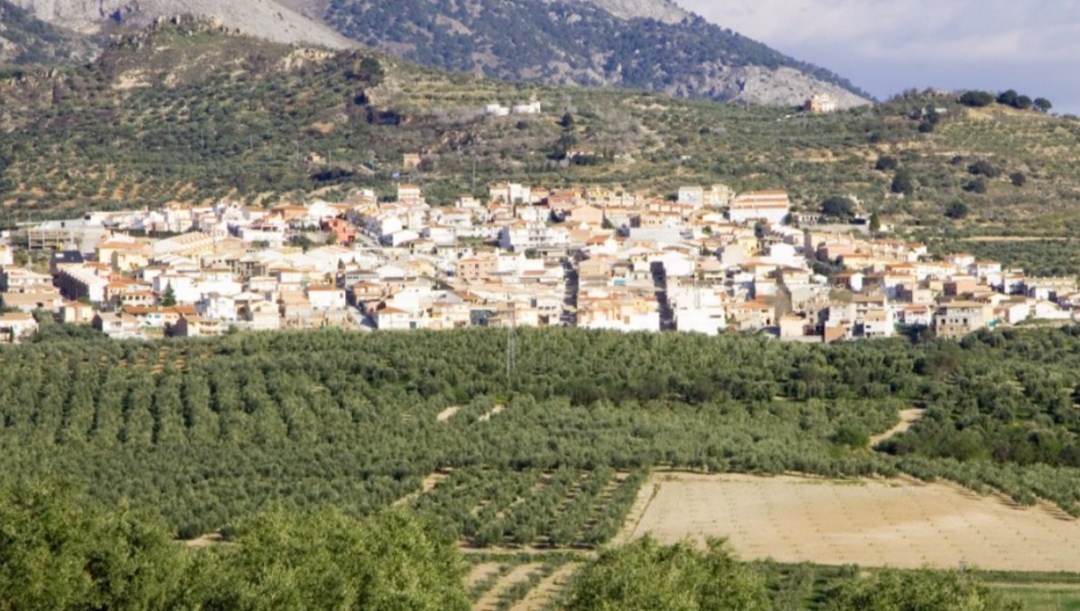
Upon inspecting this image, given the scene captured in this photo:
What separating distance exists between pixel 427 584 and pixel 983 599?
254 inches

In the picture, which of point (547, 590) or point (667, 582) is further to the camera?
point (547, 590)

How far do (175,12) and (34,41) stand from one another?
2723 centimetres

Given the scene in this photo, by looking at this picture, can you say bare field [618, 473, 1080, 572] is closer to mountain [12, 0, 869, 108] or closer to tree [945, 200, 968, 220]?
tree [945, 200, 968, 220]

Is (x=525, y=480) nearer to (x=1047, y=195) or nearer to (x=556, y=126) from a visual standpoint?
(x=1047, y=195)

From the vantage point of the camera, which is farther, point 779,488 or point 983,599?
point 779,488

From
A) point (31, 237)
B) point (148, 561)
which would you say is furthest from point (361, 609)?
point (31, 237)

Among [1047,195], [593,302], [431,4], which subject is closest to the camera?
[593,302]

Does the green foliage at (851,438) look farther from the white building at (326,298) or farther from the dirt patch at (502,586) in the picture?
the white building at (326,298)

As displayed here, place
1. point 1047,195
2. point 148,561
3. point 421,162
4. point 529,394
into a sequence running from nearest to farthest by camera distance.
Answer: point 148,561 → point 529,394 → point 1047,195 → point 421,162

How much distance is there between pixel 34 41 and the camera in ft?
469

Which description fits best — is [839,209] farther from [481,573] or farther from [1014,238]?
[481,573]

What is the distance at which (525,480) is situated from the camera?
4166 cm

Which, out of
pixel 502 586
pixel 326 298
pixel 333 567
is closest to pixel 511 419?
pixel 502 586

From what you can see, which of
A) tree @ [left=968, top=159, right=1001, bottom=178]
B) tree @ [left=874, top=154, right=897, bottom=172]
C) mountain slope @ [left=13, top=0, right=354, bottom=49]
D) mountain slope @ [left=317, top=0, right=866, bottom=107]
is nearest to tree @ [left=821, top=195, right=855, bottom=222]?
tree @ [left=968, top=159, right=1001, bottom=178]
